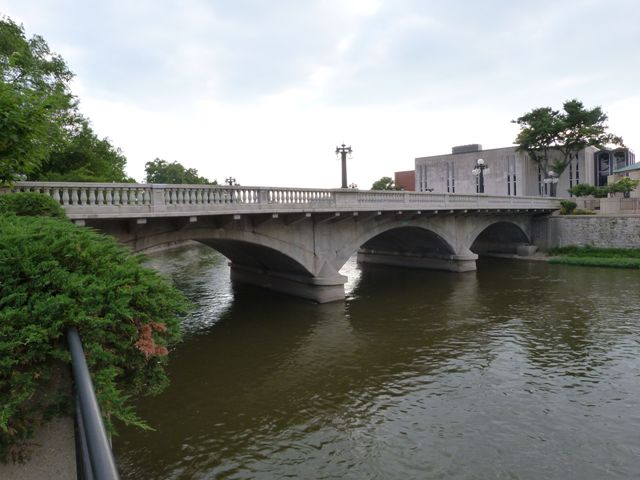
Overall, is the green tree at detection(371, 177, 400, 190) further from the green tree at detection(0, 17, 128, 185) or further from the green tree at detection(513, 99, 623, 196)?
the green tree at detection(0, 17, 128, 185)

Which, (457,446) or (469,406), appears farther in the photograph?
(469,406)

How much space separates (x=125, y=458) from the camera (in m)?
8.62

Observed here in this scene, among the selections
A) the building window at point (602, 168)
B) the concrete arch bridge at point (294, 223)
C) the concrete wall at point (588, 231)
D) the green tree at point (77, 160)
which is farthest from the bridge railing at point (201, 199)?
the building window at point (602, 168)

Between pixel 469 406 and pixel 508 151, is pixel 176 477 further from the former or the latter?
pixel 508 151

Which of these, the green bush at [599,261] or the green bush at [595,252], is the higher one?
the green bush at [595,252]

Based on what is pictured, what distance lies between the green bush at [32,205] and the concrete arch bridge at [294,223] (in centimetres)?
144

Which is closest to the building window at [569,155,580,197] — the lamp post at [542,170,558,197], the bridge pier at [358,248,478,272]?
the lamp post at [542,170,558,197]

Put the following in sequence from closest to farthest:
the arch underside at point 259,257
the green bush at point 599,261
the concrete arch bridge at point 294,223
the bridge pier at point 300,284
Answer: the concrete arch bridge at point 294,223
the arch underside at point 259,257
the bridge pier at point 300,284
the green bush at point 599,261

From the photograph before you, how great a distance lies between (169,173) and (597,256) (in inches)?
2893

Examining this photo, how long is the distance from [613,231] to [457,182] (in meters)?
32.3

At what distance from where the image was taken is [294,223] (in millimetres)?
20703

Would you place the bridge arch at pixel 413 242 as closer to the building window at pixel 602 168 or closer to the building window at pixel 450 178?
A: the building window at pixel 450 178

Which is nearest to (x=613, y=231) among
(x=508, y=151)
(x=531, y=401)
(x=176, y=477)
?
(x=508, y=151)

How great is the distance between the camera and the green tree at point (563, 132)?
5144cm
